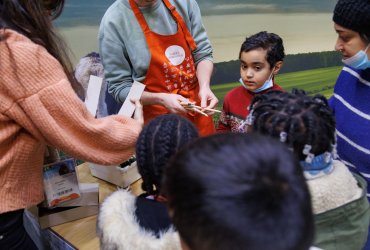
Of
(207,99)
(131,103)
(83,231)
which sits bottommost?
(83,231)

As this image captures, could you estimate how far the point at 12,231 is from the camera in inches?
Answer: 35.3

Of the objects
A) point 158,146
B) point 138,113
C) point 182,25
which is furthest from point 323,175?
point 182,25

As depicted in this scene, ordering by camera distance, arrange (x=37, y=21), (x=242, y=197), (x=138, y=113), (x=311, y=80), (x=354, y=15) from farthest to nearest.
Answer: (x=311, y=80), (x=138, y=113), (x=354, y=15), (x=37, y=21), (x=242, y=197)

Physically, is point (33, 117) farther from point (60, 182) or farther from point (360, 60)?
point (360, 60)

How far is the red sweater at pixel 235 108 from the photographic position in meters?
1.50

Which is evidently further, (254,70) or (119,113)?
(254,70)

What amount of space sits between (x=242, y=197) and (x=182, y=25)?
1.18m

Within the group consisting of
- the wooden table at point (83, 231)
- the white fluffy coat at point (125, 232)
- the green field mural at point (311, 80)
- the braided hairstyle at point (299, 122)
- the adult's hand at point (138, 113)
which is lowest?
the green field mural at point (311, 80)

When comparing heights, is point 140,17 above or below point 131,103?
above

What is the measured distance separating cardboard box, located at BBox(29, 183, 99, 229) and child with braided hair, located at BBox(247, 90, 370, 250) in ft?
2.63

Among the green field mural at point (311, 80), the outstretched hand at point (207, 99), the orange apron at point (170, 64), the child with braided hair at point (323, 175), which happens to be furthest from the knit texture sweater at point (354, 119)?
the green field mural at point (311, 80)

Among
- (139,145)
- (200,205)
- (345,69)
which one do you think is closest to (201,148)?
(200,205)

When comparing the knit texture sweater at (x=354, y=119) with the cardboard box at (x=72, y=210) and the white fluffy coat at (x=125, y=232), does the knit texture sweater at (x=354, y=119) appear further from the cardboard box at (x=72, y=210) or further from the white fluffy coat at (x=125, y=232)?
the cardboard box at (x=72, y=210)

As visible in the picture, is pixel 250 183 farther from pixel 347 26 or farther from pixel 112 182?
pixel 112 182
